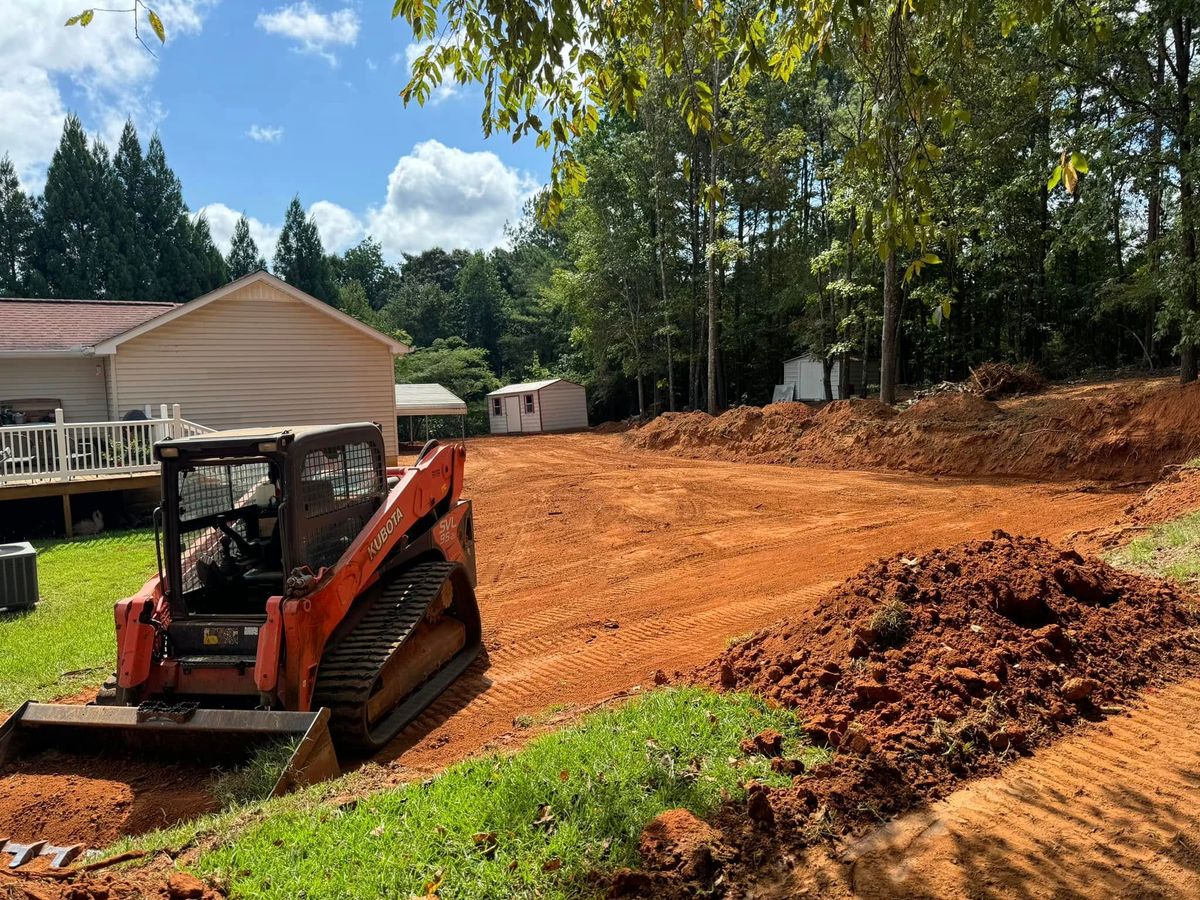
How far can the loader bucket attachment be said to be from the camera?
4555mm

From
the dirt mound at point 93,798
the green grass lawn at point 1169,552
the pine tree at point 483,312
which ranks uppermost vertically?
the pine tree at point 483,312

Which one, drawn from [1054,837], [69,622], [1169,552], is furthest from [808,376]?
[1054,837]

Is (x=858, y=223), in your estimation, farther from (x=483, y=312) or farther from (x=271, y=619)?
(x=483, y=312)

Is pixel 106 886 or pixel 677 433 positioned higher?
pixel 677 433

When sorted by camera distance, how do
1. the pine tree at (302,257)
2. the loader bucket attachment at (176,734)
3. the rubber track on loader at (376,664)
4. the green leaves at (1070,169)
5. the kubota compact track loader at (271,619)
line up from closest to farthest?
the green leaves at (1070,169) → the loader bucket attachment at (176,734) → the kubota compact track loader at (271,619) → the rubber track on loader at (376,664) → the pine tree at (302,257)

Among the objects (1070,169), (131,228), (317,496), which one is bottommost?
(317,496)

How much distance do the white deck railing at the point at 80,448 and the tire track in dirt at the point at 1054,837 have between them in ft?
45.7

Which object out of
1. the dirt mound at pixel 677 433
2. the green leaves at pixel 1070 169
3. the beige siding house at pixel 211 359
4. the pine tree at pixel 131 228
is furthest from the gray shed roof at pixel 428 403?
the green leaves at pixel 1070 169

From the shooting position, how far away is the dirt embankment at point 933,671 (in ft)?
11.1

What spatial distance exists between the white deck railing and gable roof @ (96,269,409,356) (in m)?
2.73

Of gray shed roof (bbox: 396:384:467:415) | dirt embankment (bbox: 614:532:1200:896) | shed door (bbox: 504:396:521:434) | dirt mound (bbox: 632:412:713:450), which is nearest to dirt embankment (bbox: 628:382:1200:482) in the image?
dirt mound (bbox: 632:412:713:450)

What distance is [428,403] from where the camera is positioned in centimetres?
3675

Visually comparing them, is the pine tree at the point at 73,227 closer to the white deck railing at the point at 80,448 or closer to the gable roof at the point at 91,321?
the gable roof at the point at 91,321

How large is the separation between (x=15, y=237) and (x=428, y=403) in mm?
37079
